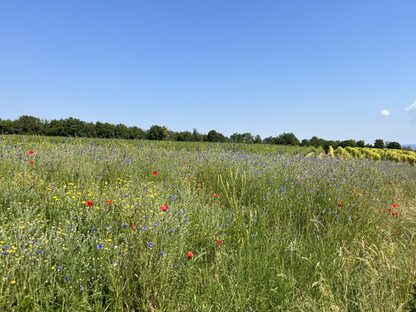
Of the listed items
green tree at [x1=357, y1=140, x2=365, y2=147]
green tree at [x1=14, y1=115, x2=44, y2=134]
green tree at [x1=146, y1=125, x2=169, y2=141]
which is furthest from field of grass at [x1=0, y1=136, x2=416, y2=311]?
green tree at [x1=14, y1=115, x2=44, y2=134]

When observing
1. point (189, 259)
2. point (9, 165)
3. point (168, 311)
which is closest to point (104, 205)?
point (189, 259)

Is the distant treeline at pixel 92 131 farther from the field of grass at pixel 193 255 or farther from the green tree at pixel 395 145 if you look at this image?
the field of grass at pixel 193 255

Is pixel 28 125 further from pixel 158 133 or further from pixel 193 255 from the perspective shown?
pixel 193 255

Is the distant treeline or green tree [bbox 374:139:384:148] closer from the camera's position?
green tree [bbox 374:139:384:148]

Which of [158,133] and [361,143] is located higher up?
[158,133]

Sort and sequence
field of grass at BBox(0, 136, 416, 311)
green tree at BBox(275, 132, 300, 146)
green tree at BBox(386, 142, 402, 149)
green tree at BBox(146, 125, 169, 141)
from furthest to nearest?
green tree at BBox(146, 125, 169, 141) → green tree at BBox(275, 132, 300, 146) → green tree at BBox(386, 142, 402, 149) → field of grass at BBox(0, 136, 416, 311)

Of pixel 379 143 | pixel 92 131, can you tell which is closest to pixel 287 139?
pixel 379 143

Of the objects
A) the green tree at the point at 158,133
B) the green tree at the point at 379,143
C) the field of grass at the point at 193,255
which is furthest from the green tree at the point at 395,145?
the field of grass at the point at 193,255

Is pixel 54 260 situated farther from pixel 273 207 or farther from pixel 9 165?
pixel 9 165

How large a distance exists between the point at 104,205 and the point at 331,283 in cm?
209

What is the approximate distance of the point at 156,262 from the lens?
197 cm

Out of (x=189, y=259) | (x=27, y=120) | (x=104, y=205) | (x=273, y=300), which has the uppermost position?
(x=27, y=120)

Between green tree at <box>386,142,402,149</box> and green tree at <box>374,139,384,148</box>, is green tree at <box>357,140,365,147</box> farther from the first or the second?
green tree at <box>386,142,402,149</box>

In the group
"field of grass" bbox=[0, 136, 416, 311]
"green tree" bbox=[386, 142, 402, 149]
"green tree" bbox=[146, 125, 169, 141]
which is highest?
"green tree" bbox=[146, 125, 169, 141]
